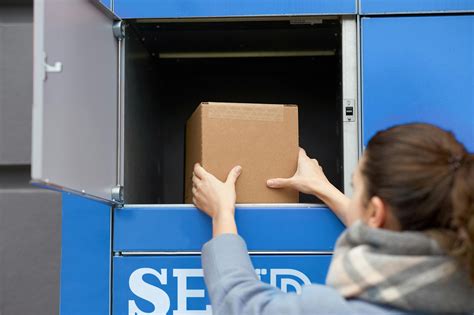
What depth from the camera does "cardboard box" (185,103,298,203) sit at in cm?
141

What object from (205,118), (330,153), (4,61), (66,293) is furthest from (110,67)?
(4,61)

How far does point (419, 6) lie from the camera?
1.46 m

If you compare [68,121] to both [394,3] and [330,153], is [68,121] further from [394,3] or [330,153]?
[330,153]

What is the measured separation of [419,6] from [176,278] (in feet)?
3.15

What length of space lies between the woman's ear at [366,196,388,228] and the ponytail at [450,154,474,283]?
0.34ft

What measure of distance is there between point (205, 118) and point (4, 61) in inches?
49.3

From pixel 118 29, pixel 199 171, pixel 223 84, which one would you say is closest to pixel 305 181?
pixel 199 171

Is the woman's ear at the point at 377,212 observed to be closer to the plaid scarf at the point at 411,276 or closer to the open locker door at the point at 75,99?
the plaid scarf at the point at 411,276

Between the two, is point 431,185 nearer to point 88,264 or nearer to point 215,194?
point 215,194

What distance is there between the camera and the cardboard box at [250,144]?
1411mm

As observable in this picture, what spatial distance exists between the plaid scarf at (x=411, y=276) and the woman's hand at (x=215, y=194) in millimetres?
480

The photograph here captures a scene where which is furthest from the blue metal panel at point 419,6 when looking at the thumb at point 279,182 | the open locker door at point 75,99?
the open locker door at point 75,99

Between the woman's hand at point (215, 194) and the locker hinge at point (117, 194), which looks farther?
the locker hinge at point (117, 194)

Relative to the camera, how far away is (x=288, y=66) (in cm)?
202
